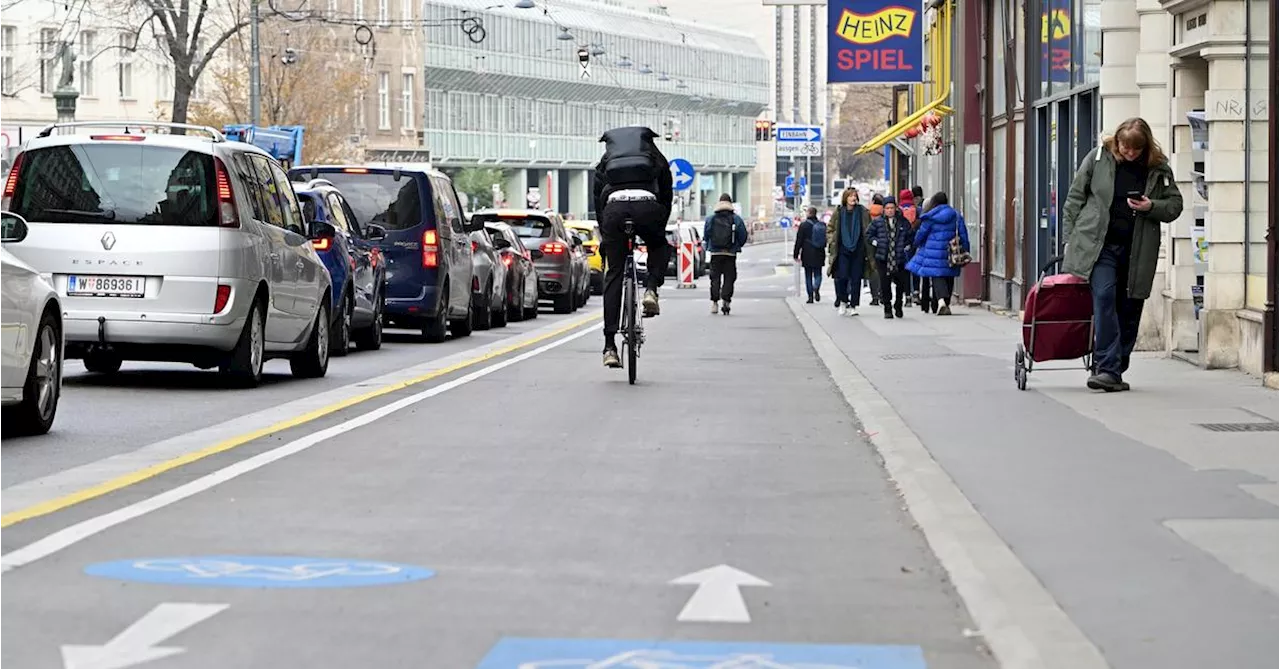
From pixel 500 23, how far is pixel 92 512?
105425 millimetres

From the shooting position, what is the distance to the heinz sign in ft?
135

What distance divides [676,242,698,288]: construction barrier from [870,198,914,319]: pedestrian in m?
24.6

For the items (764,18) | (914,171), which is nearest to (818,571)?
(914,171)

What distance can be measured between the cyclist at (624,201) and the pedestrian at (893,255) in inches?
593

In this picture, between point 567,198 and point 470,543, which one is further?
point 567,198

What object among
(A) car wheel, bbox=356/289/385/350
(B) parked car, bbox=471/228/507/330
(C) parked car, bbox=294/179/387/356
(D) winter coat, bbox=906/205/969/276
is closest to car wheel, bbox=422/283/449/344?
(C) parked car, bbox=294/179/387/356

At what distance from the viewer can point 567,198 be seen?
418 feet

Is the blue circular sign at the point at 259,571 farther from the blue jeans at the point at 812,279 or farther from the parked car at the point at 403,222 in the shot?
the blue jeans at the point at 812,279

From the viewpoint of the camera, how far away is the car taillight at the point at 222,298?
16516mm

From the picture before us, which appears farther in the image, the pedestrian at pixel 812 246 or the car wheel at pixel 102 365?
the pedestrian at pixel 812 246

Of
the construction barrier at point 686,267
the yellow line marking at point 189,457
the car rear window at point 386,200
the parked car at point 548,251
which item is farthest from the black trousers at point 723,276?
the construction barrier at point 686,267

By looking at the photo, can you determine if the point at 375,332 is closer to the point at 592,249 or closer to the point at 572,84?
the point at 592,249

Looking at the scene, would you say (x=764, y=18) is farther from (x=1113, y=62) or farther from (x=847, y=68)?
(x=1113, y=62)

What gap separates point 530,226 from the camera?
38.0m
